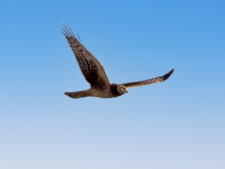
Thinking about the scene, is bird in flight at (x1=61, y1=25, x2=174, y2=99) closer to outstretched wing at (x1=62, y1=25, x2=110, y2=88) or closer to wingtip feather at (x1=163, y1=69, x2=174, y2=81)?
outstretched wing at (x1=62, y1=25, x2=110, y2=88)

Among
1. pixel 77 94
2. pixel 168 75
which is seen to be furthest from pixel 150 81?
pixel 77 94

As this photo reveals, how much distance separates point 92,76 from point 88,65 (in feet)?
1.49

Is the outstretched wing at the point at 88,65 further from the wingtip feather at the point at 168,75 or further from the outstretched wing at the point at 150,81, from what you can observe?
the wingtip feather at the point at 168,75

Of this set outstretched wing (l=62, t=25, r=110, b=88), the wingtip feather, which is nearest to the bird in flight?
outstretched wing (l=62, t=25, r=110, b=88)

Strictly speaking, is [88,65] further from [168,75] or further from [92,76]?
[168,75]

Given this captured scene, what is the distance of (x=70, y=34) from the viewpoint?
1503cm

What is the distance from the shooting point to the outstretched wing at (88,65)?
15.0 meters

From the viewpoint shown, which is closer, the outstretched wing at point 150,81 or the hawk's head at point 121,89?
the hawk's head at point 121,89

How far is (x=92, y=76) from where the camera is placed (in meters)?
15.4

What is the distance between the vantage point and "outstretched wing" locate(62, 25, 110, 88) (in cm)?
1502

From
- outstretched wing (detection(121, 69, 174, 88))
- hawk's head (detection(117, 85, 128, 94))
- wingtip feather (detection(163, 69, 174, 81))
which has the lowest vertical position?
hawk's head (detection(117, 85, 128, 94))

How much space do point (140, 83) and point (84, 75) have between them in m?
2.30

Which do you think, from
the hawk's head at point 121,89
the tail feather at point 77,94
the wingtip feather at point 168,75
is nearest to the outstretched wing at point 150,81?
the wingtip feather at point 168,75

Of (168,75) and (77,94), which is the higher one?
(168,75)
